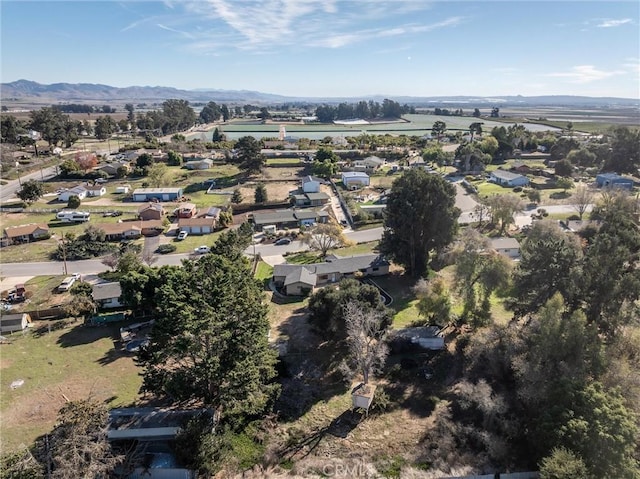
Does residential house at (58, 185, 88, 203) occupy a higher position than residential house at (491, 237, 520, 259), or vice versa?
residential house at (58, 185, 88, 203)

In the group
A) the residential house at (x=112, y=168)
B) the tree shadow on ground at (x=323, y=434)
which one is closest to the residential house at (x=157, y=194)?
the residential house at (x=112, y=168)

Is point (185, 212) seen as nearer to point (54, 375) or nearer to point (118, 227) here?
point (118, 227)

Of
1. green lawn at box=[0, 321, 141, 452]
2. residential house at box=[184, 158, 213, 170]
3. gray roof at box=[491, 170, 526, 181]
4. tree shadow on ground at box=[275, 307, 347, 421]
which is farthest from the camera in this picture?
residential house at box=[184, 158, 213, 170]

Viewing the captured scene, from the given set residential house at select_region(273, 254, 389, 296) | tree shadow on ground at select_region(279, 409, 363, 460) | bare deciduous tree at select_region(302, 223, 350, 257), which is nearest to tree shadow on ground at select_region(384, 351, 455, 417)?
tree shadow on ground at select_region(279, 409, 363, 460)

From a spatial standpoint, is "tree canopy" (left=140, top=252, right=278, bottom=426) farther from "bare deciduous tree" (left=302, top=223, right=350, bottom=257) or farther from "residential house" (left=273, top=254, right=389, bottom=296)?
"bare deciduous tree" (left=302, top=223, right=350, bottom=257)

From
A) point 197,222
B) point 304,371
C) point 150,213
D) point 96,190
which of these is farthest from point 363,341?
point 96,190

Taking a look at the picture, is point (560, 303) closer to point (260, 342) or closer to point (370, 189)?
point (260, 342)
